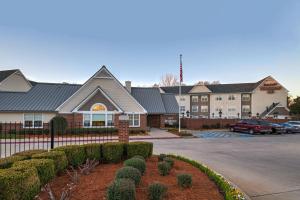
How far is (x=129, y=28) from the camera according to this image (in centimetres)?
2475

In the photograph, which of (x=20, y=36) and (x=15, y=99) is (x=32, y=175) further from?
(x=15, y=99)

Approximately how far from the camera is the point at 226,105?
63.5 meters

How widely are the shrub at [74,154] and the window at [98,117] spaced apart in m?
21.7

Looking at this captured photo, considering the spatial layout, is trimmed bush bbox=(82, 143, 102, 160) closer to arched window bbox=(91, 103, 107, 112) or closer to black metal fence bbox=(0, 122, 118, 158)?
black metal fence bbox=(0, 122, 118, 158)

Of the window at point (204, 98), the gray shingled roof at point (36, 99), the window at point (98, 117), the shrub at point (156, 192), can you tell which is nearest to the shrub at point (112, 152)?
the shrub at point (156, 192)

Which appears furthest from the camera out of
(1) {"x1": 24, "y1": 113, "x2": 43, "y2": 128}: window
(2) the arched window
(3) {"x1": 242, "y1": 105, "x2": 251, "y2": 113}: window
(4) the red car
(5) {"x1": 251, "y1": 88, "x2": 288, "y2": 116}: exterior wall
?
(3) {"x1": 242, "y1": 105, "x2": 251, "y2": 113}: window

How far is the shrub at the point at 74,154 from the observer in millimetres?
9164

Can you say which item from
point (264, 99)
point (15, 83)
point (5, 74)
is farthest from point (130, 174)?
point (264, 99)

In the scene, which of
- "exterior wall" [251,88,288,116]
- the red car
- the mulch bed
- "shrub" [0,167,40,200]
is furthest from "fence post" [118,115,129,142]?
"exterior wall" [251,88,288,116]

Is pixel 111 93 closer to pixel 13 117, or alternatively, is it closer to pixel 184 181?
pixel 13 117

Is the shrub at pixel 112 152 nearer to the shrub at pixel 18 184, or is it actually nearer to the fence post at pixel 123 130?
the fence post at pixel 123 130

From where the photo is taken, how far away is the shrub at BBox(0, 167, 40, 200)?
16.2 feet

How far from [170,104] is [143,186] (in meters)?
34.1

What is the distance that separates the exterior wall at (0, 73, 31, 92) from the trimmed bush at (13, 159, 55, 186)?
40.4 metres
